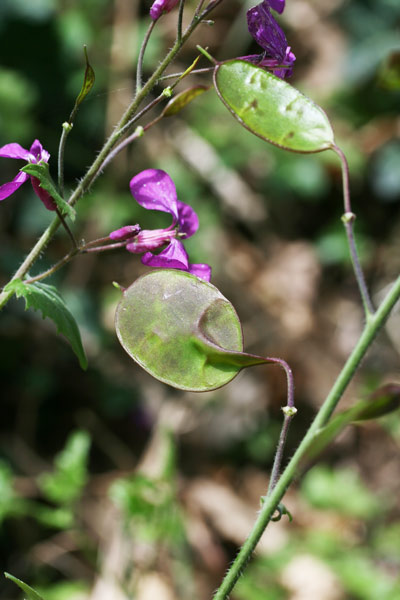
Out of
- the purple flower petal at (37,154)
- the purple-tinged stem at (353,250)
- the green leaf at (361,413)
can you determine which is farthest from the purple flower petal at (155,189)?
the green leaf at (361,413)

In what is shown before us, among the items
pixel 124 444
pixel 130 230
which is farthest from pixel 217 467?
pixel 130 230

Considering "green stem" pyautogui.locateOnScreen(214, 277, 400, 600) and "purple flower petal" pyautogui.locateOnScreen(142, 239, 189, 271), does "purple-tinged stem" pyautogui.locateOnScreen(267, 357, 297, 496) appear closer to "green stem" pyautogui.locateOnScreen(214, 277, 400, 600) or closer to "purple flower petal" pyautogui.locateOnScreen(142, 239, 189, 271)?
"green stem" pyautogui.locateOnScreen(214, 277, 400, 600)

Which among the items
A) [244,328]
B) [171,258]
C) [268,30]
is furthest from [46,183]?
[244,328]

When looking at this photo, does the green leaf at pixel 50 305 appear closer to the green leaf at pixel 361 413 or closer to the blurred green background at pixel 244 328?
the green leaf at pixel 361 413

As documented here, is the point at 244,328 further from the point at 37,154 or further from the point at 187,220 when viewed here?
the point at 37,154

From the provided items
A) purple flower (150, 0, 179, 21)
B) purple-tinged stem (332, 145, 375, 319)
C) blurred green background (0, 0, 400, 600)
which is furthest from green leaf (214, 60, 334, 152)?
blurred green background (0, 0, 400, 600)
